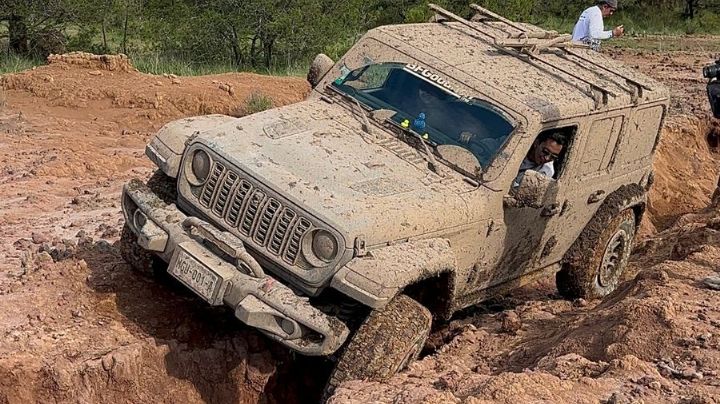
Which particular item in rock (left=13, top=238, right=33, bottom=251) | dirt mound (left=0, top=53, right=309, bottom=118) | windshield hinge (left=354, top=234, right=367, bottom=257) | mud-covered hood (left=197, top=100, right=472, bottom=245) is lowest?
dirt mound (left=0, top=53, right=309, bottom=118)

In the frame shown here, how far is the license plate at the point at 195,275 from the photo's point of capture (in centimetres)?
556

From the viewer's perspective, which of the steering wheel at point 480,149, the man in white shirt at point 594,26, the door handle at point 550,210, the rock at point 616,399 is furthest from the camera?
the man in white shirt at point 594,26

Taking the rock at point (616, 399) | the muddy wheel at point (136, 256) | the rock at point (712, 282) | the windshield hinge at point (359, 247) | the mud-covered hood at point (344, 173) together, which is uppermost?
the mud-covered hood at point (344, 173)

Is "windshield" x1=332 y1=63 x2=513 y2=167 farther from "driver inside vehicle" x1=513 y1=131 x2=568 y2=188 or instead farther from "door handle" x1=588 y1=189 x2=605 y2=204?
"door handle" x1=588 y1=189 x2=605 y2=204

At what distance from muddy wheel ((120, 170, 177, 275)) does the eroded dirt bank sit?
0.13 m

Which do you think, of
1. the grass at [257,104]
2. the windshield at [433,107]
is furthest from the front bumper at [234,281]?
the grass at [257,104]

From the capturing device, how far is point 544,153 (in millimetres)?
7055

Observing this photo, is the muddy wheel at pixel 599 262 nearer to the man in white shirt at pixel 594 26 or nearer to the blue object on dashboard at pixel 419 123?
the blue object on dashboard at pixel 419 123

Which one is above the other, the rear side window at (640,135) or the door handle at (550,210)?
the rear side window at (640,135)

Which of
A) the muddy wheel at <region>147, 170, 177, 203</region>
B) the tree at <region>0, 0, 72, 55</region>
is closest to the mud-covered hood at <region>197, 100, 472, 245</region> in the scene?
the muddy wheel at <region>147, 170, 177, 203</region>

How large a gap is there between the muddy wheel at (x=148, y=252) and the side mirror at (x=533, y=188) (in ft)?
7.50

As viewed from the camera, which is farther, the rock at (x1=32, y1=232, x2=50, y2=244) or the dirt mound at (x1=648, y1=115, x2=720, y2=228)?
the dirt mound at (x1=648, y1=115, x2=720, y2=228)

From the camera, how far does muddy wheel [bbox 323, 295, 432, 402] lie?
5.45 meters

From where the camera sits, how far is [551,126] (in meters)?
6.84
